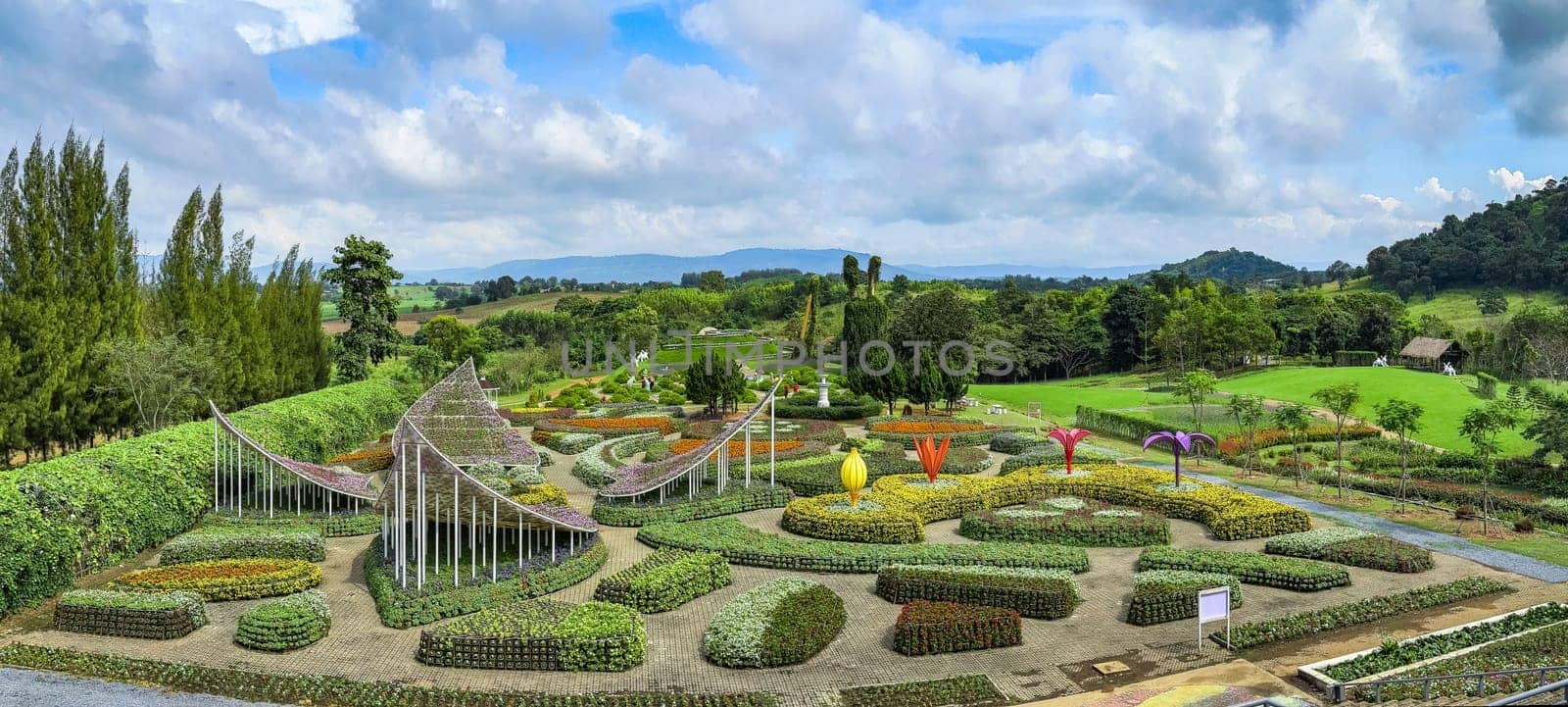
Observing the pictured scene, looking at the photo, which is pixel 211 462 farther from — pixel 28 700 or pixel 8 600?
pixel 28 700

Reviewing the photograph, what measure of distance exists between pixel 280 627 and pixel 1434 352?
240 feet

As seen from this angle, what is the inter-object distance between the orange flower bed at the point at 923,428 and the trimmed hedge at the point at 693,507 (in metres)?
14.1

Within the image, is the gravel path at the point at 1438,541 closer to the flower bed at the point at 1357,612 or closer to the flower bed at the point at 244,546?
the flower bed at the point at 1357,612

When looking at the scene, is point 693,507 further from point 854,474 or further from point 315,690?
point 315,690

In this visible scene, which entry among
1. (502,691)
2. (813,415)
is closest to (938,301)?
(813,415)

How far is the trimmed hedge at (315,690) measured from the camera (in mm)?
14867

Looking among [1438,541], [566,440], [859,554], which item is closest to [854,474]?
[859,554]

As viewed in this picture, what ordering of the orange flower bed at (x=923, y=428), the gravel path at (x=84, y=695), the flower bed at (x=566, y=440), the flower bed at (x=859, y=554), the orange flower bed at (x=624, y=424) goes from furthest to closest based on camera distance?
the orange flower bed at (x=624, y=424), the orange flower bed at (x=923, y=428), the flower bed at (x=566, y=440), the flower bed at (x=859, y=554), the gravel path at (x=84, y=695)

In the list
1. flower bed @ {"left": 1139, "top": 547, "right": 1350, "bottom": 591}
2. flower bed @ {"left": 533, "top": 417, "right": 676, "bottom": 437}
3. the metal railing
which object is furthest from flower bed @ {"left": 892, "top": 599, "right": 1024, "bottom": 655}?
flower bed @ {"left": 533, "top": 417, "right": 676, "bottom": 437}

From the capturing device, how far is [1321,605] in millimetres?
19422

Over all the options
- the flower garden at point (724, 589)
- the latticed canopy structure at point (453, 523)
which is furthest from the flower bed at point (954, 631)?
the latticed canopy structure at point (453, 523)

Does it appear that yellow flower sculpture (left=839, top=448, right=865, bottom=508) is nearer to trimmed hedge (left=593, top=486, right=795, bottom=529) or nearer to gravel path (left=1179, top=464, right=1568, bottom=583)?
trimmed hedge (left=593, top=486, right=795, bottom=529)

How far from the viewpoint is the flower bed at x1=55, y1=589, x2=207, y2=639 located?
689 inches

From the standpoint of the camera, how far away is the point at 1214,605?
17.0 meters
